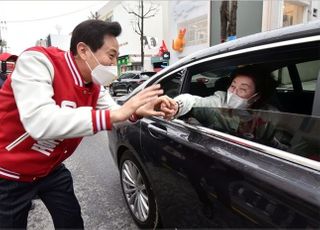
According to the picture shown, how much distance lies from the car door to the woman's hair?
10 cm

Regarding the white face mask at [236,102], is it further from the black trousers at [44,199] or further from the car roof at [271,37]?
the black trousers at [44,199]

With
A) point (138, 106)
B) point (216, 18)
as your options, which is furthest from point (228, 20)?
point (138, 106)

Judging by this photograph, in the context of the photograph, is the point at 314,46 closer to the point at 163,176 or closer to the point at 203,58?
the point at 203,58

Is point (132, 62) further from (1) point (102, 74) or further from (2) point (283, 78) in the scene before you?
(1) point (102, 74)

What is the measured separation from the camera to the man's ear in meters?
1.64

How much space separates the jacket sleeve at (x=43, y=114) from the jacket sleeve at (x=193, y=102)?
90 cm

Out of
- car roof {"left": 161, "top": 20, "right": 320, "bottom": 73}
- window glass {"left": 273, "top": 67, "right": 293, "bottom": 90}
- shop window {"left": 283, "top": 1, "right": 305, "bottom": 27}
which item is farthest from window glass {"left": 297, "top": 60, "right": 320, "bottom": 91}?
shop window {"left": 283, "top": 1, "right": 305, "bottom": 27}

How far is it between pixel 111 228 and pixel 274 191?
1967 mm

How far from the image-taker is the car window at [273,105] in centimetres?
151

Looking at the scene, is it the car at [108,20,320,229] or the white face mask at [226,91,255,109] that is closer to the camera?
the car at [108,20,320,229]

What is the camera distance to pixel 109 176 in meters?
4.18

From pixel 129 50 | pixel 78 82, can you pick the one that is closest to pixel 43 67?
pixel 78 82

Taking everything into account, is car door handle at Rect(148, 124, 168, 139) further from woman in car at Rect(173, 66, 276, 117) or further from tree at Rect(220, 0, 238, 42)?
tree at Rect(220, 0, 238, 42)

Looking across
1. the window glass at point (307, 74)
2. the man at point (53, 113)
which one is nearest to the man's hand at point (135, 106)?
the man at point (53, 113)
